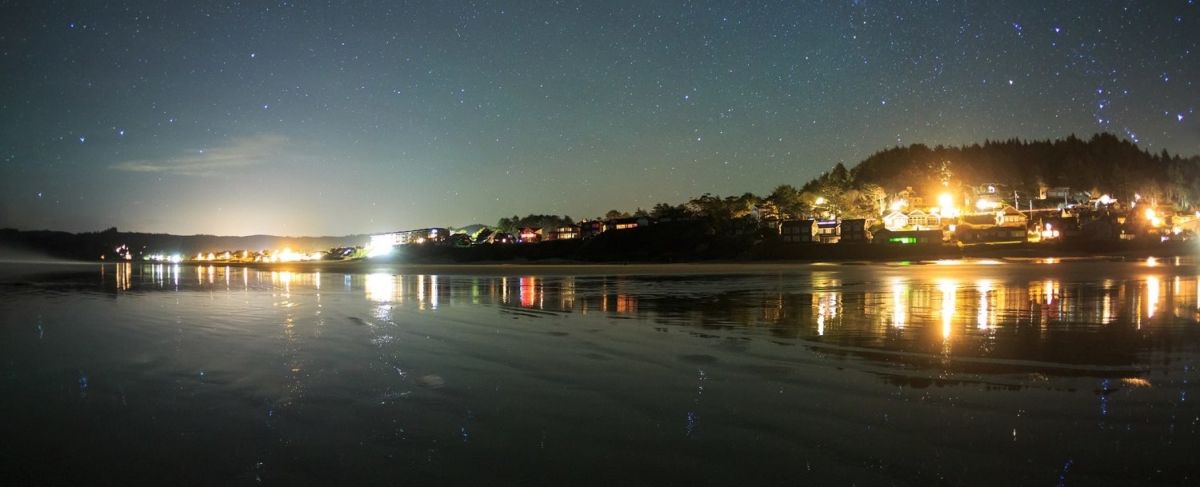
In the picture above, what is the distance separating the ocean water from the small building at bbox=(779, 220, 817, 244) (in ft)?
231

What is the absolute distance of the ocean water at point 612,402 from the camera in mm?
4012

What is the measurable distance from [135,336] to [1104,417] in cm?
1259

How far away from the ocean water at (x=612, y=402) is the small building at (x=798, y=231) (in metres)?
70.3

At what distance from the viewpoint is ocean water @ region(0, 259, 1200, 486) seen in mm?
4012

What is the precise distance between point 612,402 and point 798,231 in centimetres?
7986

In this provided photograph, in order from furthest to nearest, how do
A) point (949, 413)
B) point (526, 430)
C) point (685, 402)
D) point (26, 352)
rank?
1. point (26, 352)
2. point (685, 402)
3. point (949, 413)
4. point (526, 430)

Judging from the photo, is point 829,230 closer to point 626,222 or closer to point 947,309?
point 626,222

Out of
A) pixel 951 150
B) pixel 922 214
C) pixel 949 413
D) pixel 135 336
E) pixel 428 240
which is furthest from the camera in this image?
pixel 951 150

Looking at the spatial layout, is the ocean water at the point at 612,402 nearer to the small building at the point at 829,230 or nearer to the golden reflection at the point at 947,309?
the golden reflection at the point at 947,309

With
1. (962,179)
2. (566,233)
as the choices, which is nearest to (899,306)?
(566,233)

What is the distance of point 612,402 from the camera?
5.76 m

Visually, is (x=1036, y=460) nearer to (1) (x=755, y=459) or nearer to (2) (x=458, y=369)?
(1) (x=755, y=459)

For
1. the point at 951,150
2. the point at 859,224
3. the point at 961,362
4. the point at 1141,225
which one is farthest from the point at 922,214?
the point at 951,150

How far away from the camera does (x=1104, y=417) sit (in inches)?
196
